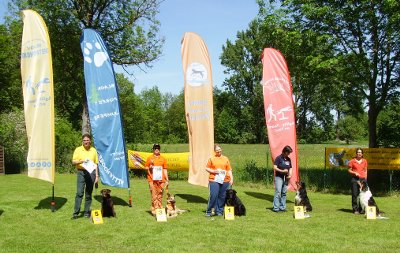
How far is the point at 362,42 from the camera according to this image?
50.7 feet

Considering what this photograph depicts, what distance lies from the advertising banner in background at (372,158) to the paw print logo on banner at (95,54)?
917 centimetres

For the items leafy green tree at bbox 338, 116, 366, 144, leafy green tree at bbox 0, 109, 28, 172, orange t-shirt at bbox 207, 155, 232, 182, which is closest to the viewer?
orange t-shirt at bbox 207, 155, 232, 182

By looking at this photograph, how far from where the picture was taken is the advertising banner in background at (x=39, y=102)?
9594 millimetres

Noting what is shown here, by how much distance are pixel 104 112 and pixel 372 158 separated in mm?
9337

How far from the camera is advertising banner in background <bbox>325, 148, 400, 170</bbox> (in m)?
14.2

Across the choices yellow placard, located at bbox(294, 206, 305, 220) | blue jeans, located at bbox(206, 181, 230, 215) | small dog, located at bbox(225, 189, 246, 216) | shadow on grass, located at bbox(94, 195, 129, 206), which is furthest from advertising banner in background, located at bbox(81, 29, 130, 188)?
yellow placard, located at bbox(294, 206, 305, 220)

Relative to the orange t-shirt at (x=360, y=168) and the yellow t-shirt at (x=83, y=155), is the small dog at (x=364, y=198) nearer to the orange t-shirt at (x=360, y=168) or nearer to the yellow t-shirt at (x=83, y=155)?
the orange t-shirt at (x=360, y=168)

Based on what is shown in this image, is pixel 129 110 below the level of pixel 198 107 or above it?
above

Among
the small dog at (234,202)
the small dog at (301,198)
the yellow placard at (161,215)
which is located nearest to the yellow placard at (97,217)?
the yellow placard at (161,215)

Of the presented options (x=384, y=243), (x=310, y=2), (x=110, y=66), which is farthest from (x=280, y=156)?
(x=310, y=2)

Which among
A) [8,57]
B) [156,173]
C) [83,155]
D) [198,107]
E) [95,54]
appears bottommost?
[156,173]

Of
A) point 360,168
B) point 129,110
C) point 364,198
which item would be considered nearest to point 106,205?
point 364,198

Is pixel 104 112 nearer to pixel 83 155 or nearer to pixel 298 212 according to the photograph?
pixel 83 155

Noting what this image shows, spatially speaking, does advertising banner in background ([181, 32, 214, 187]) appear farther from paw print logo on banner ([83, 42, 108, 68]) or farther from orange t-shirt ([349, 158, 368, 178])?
orange t-shirt ([349, 158, 368, 178])
